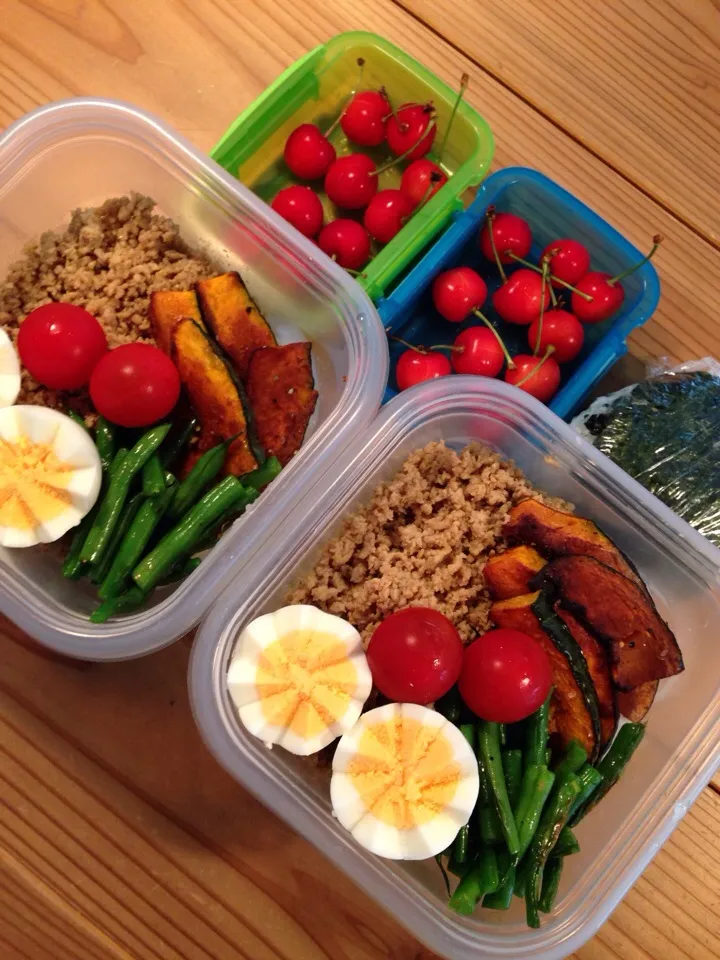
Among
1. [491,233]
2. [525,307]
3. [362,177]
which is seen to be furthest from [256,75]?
[525,307]

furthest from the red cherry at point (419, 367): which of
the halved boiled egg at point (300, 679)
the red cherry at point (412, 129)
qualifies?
the halved boiled egg at point (300, 679)

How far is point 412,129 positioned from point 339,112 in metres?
0.17

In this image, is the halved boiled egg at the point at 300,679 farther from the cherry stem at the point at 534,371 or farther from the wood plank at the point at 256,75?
the wood plank at the point at 256,75

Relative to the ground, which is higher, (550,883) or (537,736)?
(537,736)

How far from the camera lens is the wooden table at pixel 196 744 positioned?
101 centimetres

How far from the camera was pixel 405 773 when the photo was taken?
0.86 meters

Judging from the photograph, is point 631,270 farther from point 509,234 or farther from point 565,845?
point 565,845

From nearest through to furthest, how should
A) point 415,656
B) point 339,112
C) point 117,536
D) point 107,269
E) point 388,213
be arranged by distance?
point 415,656 < point 117,536 < point 107,269 < point 388,213 < point 339,112

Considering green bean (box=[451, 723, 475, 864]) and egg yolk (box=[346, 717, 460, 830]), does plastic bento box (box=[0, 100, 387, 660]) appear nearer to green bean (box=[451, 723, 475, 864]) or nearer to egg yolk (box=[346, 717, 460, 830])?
egg yolk (box=[346, 717, 460, 830])

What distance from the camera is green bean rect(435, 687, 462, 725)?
939 mm

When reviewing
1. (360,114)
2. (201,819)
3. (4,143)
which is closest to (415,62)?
(360,114)

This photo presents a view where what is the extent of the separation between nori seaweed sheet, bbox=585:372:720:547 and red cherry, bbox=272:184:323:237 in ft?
1.78

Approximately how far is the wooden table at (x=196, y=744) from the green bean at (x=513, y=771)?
0.93ft

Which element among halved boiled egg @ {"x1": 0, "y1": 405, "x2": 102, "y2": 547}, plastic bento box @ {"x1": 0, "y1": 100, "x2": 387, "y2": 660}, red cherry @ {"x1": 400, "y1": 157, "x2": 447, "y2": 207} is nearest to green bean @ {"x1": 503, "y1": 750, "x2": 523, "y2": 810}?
plastic bento box @ {"x1": 0, "y1": 100, "x2": 387, "y2": 660}
